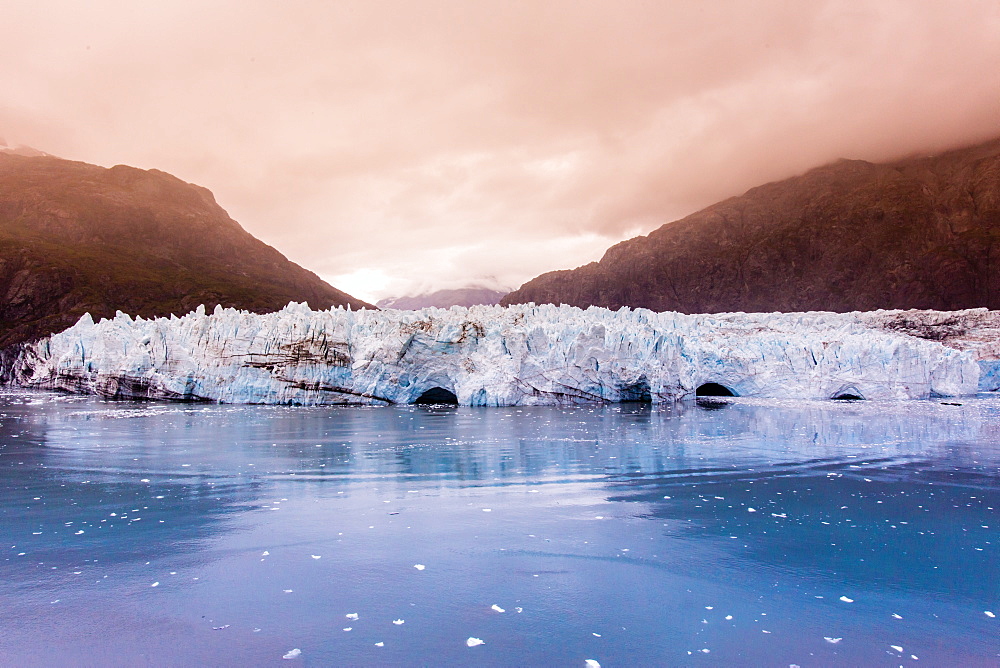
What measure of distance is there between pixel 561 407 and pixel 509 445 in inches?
495

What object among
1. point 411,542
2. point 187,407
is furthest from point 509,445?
point 187,407

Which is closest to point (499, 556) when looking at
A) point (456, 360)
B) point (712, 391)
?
point (456, 360)

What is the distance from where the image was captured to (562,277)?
14488cm

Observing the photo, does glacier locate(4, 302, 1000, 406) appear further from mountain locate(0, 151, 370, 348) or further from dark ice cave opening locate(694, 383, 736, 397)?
mountain locate(0, 151, 370, 348)

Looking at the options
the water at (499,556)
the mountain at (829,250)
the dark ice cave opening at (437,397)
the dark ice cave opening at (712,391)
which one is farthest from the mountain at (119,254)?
the water at (499,556)

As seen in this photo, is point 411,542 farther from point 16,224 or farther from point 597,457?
point 16,224

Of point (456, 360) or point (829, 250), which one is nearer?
point (456, 360)

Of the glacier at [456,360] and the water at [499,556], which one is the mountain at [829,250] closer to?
the glacier at [456,360]

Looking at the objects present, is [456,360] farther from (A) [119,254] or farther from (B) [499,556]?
(A) [119,254]

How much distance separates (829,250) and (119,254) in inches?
5106

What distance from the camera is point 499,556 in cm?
680

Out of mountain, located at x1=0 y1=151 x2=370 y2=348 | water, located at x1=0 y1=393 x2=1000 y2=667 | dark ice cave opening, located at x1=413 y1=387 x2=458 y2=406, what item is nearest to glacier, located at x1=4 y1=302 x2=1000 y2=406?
dark ice cave opening, located at x1=413 y1=387 x2=458 y2=406

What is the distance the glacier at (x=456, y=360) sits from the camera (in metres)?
28.2

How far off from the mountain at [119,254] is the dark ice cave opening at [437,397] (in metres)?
47.0
